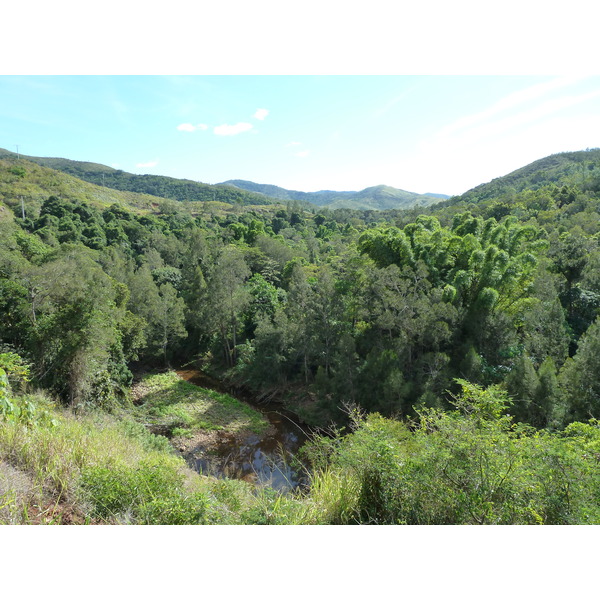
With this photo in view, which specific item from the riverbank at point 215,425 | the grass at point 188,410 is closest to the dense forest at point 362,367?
the riverbank at point 215,425

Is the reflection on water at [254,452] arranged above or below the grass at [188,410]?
below

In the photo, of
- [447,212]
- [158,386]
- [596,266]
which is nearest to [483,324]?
[596,266]

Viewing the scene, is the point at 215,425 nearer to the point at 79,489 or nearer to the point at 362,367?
the point at 362,367

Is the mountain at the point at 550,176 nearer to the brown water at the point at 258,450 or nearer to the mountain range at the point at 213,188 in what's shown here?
the mountain range at the point at 213,188

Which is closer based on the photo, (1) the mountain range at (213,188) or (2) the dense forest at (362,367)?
(2) the dense forest at (362,367)

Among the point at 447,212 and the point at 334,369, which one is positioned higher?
the point at 447,212

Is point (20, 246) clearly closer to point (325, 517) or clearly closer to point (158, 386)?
point (158, 386)

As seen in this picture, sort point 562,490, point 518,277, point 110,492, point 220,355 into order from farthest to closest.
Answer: point 220,355 < point 518,277 < point 562,490 < point 110,492

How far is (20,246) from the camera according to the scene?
1705 centimetres

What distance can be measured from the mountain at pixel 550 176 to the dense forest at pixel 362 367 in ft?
127

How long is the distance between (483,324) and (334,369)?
5.36 meters

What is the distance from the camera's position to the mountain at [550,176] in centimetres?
5459

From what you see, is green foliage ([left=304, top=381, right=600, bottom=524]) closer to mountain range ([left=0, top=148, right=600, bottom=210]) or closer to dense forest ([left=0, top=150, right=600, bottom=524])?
dense forest ([left=0, top=150, right=600, bottom=524])

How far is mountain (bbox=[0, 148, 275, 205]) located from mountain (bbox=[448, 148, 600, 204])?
52.7m
